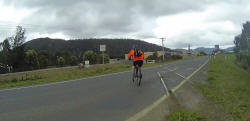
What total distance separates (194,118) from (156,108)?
1450 millimetres

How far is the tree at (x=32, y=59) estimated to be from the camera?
8111 centimetres

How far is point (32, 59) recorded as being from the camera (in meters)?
83.5

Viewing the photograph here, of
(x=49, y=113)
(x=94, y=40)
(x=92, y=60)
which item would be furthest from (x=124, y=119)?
(x=94, y=40)

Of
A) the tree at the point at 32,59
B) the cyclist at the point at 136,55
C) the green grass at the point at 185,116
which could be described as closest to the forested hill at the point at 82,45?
the tree at the point at 32,59

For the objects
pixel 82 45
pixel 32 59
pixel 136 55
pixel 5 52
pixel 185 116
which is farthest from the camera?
pixel 82 45

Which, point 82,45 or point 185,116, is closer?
point 185,116

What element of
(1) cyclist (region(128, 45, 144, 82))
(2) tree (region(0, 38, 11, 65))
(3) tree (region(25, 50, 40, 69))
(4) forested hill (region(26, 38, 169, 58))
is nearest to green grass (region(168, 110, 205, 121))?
(1) cyclist (region(128, 45, 144, 82))

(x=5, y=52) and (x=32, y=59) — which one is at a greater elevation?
(x=5, y=52)

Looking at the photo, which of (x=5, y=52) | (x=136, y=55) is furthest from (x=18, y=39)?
(x=136, y=55)

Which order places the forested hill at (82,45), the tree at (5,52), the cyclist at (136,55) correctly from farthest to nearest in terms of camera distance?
the forested hill at (82,45)
the tree at (5,52)
the cyclist at (136,55)

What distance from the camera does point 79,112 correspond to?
6.13 meters

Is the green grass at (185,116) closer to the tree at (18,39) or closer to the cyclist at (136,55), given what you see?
the cyclist at (136,55)

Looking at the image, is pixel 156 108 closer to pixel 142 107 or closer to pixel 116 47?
pixel 142 107

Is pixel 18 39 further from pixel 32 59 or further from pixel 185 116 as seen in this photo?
pixel 185 116
